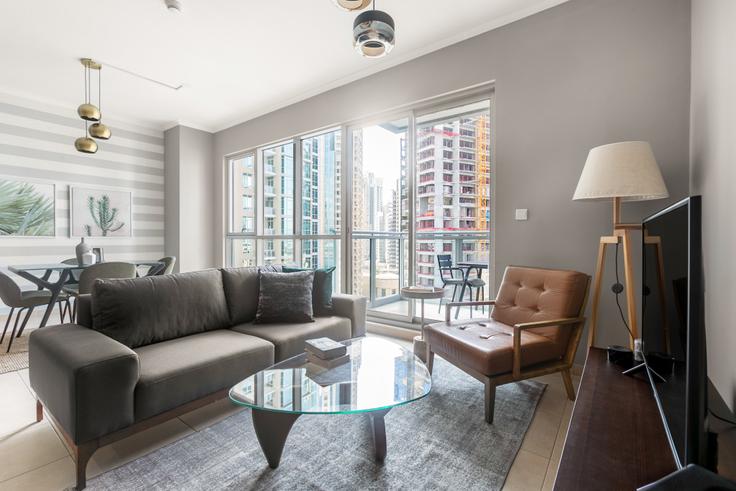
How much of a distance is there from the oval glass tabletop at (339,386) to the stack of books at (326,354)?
3 cm

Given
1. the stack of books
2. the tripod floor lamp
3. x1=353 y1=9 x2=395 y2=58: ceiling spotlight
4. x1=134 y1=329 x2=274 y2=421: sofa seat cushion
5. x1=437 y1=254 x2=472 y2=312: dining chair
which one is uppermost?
x1=353 y1=9 x2=395 y2=58: ceiling spotlight

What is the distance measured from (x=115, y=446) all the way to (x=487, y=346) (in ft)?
6.86

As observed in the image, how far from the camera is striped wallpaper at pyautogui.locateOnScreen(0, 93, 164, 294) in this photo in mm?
4684

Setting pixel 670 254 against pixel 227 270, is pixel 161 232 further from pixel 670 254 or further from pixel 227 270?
pixel 670 254

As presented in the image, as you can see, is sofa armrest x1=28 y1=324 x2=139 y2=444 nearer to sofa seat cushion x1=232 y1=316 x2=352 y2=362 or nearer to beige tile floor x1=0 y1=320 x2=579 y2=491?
beige tile floor x1=0 y1=320 x2=579 y2=491

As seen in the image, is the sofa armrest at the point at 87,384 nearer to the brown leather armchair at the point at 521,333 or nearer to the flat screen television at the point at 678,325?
the brown leather armchair at the point at 521,333

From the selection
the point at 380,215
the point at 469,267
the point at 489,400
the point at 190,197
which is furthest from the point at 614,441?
the point at 190,197

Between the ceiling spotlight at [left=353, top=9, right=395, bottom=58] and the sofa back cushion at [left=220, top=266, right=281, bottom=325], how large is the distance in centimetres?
191

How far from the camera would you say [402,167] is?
397 centimetres

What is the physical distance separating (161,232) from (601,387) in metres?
6.65

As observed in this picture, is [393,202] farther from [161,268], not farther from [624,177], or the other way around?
[161,268]

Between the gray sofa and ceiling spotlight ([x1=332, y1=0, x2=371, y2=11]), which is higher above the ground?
ceiling spotlight ([x1=332, y1=0, x2=371, y2=11])

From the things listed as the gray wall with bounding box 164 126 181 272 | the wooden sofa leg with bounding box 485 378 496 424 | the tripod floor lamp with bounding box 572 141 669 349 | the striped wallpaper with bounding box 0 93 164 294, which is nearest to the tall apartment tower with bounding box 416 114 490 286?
the tripod floor lamp with bounding box 572 141 669 349

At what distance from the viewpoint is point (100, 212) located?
17.9 ft
